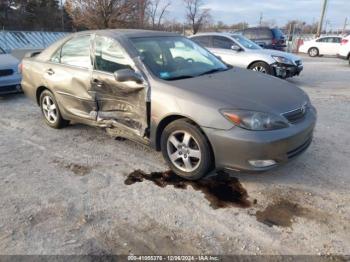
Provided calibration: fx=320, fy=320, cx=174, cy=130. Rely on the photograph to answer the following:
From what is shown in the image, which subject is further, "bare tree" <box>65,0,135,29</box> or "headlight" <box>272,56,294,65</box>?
"bare tree" <box>65,0,135,29</box>

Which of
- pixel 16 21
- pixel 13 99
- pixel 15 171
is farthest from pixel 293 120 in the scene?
pixel 16 21

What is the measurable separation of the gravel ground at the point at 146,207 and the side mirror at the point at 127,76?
Answer: 1044 mm

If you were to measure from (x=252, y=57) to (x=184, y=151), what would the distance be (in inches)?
261

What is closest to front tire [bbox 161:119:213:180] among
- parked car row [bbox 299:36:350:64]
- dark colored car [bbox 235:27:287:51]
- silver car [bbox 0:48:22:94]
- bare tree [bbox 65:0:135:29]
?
silver car [bbox 0:48:22:94]

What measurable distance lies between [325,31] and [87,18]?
1606 inches

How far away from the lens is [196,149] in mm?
3424

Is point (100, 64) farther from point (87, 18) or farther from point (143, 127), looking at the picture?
point (87, 18)

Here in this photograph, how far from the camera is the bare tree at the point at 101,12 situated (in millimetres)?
21359

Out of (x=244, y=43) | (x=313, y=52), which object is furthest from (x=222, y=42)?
(x=313, y=52)

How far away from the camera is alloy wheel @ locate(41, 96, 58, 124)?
5.15 metres

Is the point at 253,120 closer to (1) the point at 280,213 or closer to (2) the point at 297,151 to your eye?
(2) the point at 297,151

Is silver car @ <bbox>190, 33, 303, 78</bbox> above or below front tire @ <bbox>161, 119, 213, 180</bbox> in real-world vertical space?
above

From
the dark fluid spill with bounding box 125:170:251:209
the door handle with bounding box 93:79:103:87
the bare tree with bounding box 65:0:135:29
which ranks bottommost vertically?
the dark fluid spill with bounding box 125:170:251:209

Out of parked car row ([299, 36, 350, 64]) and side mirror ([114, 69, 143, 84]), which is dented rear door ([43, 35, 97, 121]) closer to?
side mirror ([114, 69, 143, 84])
